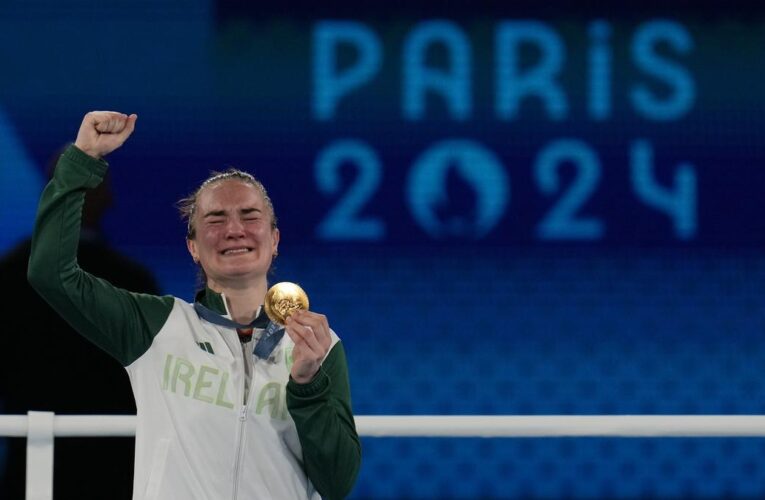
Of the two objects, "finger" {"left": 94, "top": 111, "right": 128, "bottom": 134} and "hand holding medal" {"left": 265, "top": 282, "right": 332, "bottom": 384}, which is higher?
"finger" {"left": 94, "top": 111, "right": 128, "bottom": 134}

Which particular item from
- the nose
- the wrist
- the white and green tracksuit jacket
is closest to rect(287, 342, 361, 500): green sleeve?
the white and green tracksuit jacket

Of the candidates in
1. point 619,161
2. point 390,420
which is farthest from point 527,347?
point 390,420

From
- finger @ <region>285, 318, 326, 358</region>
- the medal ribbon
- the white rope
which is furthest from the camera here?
the white rope

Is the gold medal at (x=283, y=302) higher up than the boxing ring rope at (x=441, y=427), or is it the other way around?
the gold medal at (x=283, y=302)

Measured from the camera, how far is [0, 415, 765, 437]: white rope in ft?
8.84

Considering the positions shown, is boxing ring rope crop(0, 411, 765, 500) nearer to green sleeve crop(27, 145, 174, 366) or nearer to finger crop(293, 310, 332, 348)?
green sleeve crop(27, 145, 174, 366)

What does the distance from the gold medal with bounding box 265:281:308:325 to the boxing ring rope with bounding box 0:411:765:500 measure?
0.53 m

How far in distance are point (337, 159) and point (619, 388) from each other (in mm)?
1220

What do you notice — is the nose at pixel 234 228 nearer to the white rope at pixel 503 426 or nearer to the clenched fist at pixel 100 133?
the clenched fist at pixel 100 133

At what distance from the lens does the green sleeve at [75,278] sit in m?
2.18

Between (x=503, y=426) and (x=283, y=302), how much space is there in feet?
2.29

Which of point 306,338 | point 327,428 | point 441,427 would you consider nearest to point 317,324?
point 306,338

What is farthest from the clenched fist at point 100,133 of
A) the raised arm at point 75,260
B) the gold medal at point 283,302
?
the gold medal at point 283,302

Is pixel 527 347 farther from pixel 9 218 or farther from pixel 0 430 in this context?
pixel 0 430
